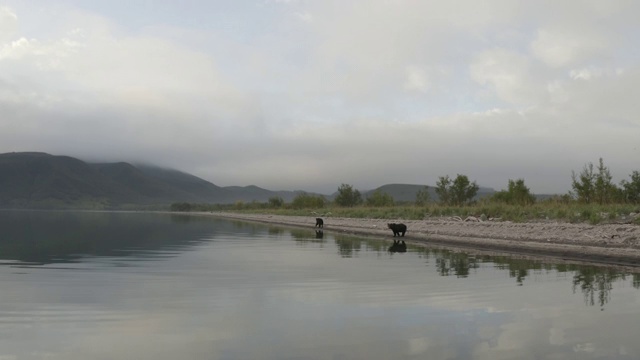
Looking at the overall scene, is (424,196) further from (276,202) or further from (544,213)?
(276,202)

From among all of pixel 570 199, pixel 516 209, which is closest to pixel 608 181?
pixel 570 199

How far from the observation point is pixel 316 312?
1020cm

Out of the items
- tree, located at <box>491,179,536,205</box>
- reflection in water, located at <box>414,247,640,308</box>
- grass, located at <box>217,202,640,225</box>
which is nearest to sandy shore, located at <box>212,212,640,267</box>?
reflection in water, located at <box>414,247,640,308</box>

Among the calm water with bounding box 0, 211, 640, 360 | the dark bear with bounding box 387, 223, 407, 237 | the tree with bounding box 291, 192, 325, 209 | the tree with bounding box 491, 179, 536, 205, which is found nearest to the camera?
the calm water with bounding box 0, 211, 640, 360

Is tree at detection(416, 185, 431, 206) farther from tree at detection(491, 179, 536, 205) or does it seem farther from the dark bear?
the dark bear

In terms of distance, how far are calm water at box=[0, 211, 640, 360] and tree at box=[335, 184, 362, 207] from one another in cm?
10022

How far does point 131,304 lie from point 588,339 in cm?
843

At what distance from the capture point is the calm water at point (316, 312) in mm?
7527

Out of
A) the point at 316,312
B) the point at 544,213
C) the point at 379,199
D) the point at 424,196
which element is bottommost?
the point at 316,312

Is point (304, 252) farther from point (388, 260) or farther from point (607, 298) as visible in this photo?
point (607, 298)

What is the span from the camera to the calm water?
7.53 metres

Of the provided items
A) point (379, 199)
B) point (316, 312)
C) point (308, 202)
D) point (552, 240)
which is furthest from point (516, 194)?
point (308, 202)

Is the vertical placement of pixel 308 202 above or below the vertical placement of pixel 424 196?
below

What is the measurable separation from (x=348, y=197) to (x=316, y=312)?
357 ft
